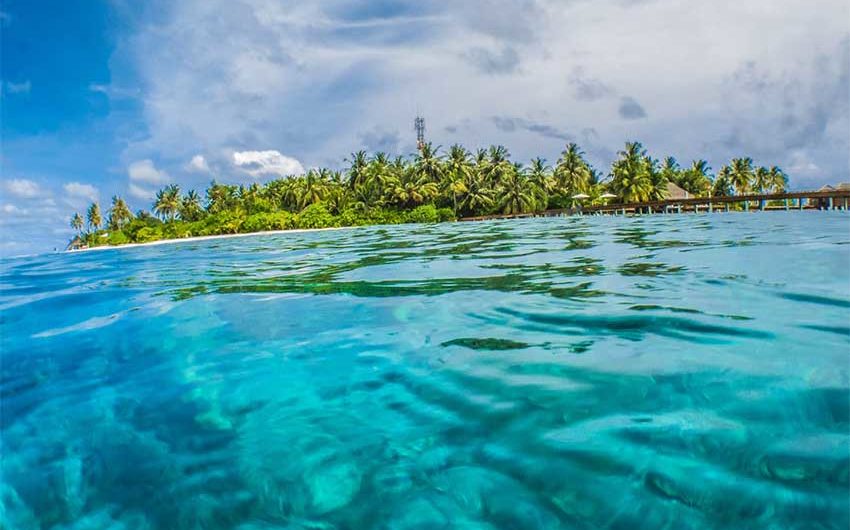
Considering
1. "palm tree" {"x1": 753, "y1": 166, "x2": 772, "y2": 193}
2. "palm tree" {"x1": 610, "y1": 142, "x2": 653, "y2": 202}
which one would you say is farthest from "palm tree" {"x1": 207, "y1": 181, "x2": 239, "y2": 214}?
"palm tree" {"x1": 753, "y1": 166, "x2": 772, "y2": 193}

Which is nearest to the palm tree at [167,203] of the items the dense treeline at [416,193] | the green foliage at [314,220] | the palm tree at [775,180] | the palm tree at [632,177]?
the dense treeline at [416,193]

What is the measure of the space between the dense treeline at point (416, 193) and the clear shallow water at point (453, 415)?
121ft

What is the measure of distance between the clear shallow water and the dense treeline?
121 feet

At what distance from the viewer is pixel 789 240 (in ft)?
25.3

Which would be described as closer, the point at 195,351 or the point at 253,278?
the point at 195,351

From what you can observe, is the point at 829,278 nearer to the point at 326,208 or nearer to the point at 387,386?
the point at 387,386

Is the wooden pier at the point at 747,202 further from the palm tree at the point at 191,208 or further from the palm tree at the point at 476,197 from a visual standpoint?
the palm tree at the point at 191,208

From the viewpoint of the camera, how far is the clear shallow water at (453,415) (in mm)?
1535

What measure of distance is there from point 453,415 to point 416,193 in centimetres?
4430

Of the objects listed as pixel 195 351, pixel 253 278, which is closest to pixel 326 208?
pixel 253 278

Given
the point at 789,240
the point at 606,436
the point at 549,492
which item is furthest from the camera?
the point at 789,240

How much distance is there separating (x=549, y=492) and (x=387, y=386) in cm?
107

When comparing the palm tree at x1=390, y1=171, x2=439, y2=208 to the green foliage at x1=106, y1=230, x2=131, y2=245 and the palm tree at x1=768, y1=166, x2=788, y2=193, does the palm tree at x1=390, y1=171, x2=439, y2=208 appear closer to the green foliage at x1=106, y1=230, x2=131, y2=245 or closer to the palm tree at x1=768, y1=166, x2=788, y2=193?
the green foliage at x1=106, y1=230, x2=131, y2=245

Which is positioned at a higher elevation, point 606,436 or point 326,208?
point 326,208
